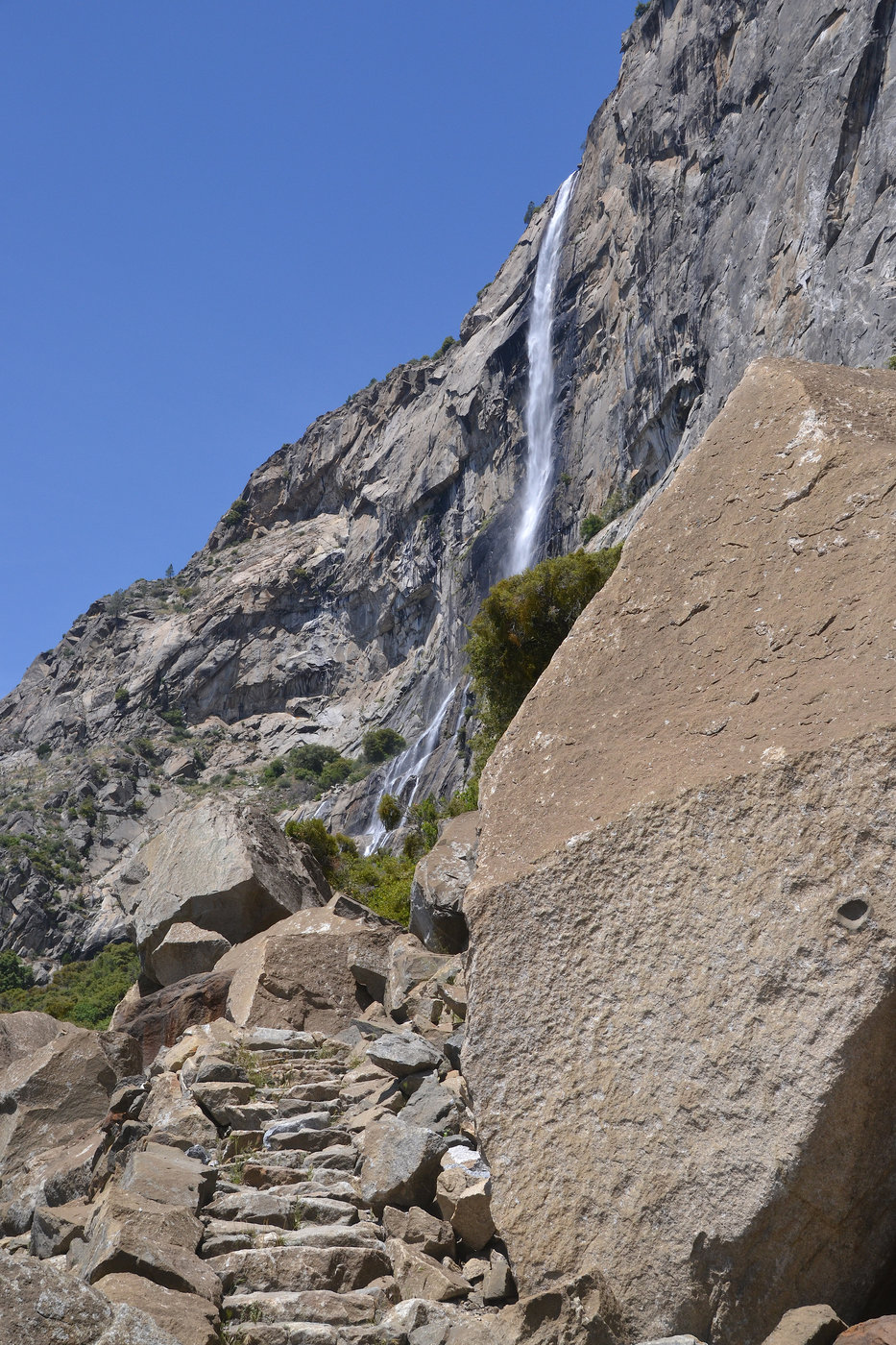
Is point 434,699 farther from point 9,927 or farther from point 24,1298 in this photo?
point 24,1298

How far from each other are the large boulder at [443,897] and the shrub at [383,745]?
62.8m

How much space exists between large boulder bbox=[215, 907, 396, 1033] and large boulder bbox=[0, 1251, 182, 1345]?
698 centimetres

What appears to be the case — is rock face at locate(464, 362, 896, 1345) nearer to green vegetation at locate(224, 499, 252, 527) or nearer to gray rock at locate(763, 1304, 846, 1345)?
gray rock at locate(763, 1304, 846, 1345)

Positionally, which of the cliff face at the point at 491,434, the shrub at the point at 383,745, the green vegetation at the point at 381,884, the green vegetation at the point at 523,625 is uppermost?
the cliff face at the point at 491,434

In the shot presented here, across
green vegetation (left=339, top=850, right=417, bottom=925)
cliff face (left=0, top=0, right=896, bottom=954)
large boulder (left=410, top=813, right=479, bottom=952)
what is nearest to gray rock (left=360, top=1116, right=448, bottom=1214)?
large boulder (left=410, top=813, right=479, bottom=952)

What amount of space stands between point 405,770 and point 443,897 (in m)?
49.3

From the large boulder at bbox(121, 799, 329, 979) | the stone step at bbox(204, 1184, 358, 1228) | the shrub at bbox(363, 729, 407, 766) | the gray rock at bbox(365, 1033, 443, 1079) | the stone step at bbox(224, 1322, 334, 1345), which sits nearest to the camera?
the stone step at bbox(224, 1322, 334, 1345)

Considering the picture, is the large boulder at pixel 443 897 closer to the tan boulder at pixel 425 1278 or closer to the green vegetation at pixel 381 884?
the tan boulder at pixel 425 1278

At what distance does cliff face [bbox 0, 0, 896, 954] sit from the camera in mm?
36250

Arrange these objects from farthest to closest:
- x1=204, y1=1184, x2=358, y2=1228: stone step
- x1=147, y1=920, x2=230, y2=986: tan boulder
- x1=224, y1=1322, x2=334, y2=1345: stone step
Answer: x1=147, y1=920, x2=230, y2=986: tan boulder, x1=204, y1=1184, x2=358, y2=1228: stone step, x1=224, y1=1322, x2=334, y2=1345: stone step

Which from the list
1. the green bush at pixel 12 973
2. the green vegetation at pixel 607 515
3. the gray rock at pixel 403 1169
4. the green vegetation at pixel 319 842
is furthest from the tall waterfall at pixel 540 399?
the gray rock at pixel 403 1169

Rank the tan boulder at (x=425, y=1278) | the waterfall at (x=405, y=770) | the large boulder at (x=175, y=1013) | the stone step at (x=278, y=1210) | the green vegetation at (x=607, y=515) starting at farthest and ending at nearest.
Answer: the waterfall at (x=405, y=770) < the green vegetation at (x=607, y=515) < the large boulder at (x=175, y=1013) < the stone step at (x=278, y=1210) < the tan boulder at (x=425, y=1278)

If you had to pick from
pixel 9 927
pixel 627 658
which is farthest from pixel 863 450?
pixel 9 927

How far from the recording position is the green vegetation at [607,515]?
5241cm
